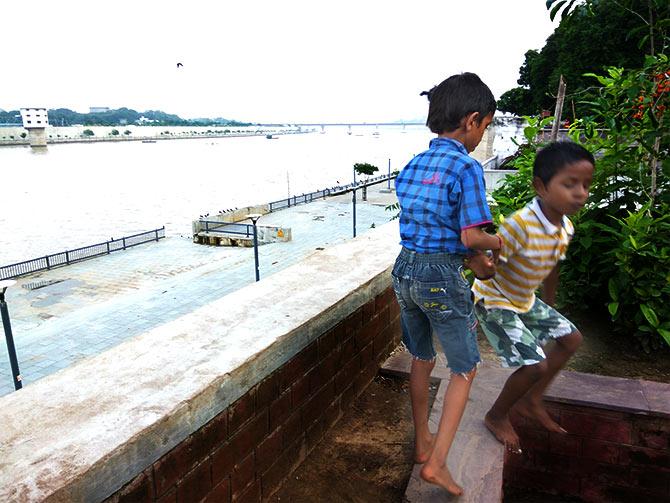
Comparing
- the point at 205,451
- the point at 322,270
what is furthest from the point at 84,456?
the point at 322,270

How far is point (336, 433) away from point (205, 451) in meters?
0.97

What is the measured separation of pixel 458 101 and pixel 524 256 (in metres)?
0.63

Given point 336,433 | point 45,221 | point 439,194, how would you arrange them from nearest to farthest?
point 439,194 < point 336,433 < point 45,221

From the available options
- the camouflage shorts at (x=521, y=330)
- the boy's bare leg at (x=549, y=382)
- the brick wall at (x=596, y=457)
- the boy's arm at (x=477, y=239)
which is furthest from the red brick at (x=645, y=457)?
the boy's arm at (x=477, y=239)

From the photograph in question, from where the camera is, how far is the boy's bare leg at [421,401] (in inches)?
81.5

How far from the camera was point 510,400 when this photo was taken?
222 cm

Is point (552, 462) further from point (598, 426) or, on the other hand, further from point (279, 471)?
point (279, 471)

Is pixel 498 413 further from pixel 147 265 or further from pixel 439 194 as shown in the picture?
pixel 147 265

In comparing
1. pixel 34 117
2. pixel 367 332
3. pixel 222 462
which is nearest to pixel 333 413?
pixel 367 332

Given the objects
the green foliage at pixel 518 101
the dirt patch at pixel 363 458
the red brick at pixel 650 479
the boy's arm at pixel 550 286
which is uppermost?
the green foliage at pixel 518 101

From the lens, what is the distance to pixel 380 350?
299cm

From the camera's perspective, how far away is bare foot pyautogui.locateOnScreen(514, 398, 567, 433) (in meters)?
2.34

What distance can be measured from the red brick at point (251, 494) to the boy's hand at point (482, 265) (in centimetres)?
108

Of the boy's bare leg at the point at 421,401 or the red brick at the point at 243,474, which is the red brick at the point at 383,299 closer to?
the boy's bare leg at the point at 421,401
